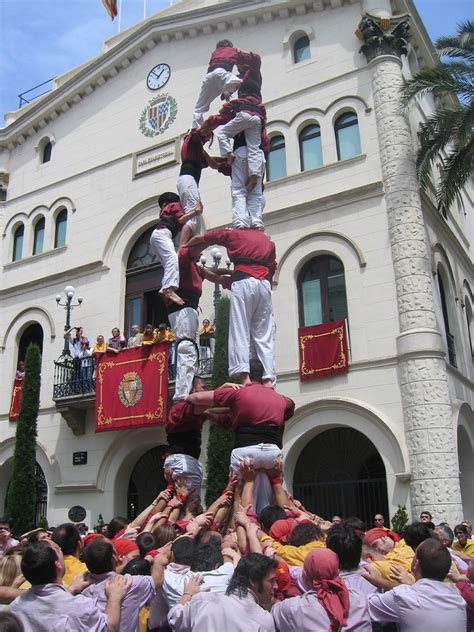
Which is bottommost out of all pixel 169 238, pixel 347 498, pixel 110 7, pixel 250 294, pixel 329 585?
pixel 329 585

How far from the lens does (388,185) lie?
1630 centimetres

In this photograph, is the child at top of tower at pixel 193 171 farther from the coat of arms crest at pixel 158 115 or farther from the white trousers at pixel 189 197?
the coat of arms crest at pixel 158 115

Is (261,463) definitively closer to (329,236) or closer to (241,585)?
(241,585)

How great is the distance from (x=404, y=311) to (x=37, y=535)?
10.7 meters

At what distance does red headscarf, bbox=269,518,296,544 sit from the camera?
5590 mm

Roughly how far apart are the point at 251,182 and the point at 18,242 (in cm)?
1678

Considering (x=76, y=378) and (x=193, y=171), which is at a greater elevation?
(x=193, y=171)

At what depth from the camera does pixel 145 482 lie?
19.2 meters

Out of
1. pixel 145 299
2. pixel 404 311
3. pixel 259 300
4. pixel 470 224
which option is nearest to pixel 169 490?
pixel 259 300

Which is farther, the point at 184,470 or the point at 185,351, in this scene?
the point at 185,351

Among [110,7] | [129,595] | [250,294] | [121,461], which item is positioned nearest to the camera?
[129,595]

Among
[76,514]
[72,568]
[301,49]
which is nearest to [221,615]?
[72,568]

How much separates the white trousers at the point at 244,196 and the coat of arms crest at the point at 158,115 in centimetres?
1207

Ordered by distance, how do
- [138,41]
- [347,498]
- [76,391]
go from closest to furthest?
[347,498] → [76,391] → [138,41]
